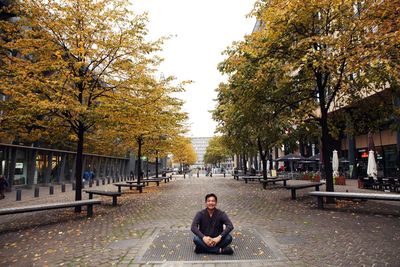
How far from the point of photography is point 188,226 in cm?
921

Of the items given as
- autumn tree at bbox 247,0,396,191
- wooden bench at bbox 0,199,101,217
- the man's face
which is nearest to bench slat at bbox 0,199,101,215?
Answer: wooden bench at bbox 0,199,101,217

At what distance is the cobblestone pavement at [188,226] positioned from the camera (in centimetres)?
603

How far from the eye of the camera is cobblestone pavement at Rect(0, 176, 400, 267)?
6.03 m

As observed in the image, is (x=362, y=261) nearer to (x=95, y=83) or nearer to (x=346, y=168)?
(x=95, y=83)

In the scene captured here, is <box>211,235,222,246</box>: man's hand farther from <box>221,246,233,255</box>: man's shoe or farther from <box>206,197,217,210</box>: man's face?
<box>206,197,217,210</box>: man's face

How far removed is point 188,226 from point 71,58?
25.0 ft

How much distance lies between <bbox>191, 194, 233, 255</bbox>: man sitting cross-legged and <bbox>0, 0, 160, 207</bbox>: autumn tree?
6.46 m

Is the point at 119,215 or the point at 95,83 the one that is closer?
the point at 119,215

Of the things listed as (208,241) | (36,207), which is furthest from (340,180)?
(36,207)

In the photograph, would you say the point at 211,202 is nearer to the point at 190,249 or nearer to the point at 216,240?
the point at 216,240

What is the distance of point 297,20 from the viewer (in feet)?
40.1

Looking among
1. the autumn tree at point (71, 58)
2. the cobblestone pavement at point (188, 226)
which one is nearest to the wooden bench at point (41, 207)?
the cobblestone pavement at point (188, 226)

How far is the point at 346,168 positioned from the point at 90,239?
34432 mm

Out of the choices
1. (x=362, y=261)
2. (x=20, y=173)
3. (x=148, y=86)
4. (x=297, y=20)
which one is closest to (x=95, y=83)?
(x=148, y=86)
